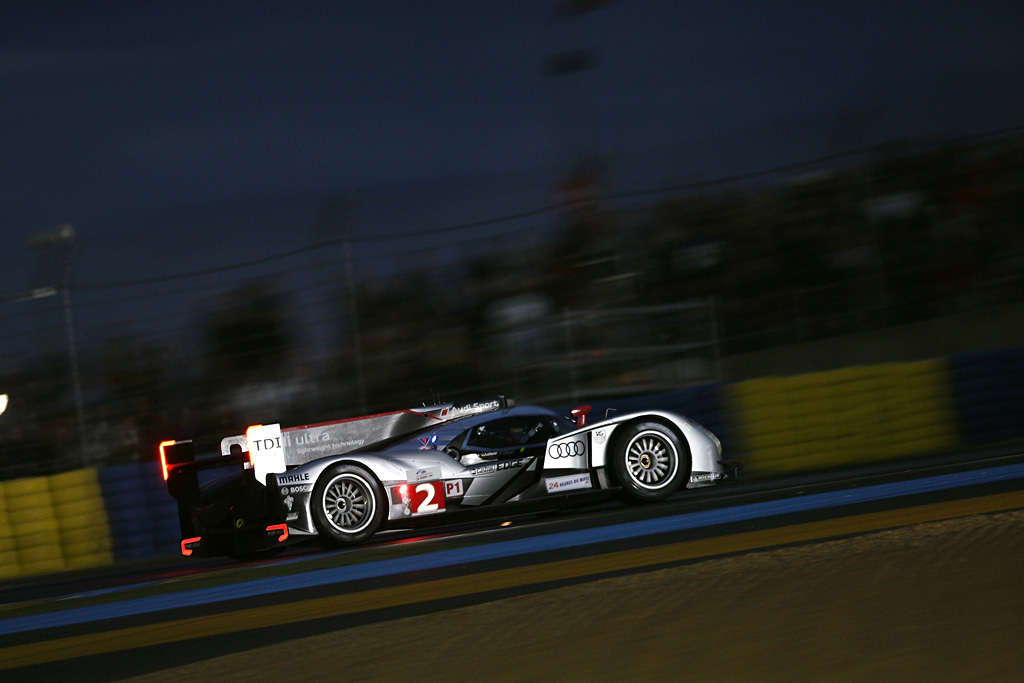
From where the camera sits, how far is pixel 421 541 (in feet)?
26.1

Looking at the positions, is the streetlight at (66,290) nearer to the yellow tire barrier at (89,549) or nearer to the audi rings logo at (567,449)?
the yellow tire barrier at (89,549)

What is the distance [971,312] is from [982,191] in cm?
153

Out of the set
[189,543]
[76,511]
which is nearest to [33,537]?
[76,511]

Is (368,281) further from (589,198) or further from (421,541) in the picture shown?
(421,541)

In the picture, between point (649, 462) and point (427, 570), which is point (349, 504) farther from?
point (649, 462)

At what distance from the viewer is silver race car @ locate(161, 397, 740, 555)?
7.63m

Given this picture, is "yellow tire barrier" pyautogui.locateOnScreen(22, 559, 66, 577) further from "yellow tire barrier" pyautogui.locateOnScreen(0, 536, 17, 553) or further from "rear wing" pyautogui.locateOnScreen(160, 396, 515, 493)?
"rear wing" pyautogui.locateOnScreen(160, 396, 515, 493)

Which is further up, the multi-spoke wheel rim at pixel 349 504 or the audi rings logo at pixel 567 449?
the audi rings logo at pixel 567 449

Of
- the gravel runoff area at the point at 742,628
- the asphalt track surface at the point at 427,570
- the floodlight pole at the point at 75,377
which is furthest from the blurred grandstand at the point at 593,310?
the gravel runoff area at the point at 742,628

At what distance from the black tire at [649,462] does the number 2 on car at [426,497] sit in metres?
1.24

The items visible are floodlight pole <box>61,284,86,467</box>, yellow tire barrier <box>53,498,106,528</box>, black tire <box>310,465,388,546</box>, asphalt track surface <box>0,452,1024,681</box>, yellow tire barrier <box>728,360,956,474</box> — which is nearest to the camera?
asphalt track surface <box>0,452,1024,681</box>

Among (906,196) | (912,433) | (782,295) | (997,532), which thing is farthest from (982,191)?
(997,532)

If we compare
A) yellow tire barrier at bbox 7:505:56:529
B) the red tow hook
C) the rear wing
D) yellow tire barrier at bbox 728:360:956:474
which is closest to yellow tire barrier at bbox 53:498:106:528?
yellow tire barrier at bbox 7:505:56:529

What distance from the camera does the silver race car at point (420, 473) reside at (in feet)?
25.0
